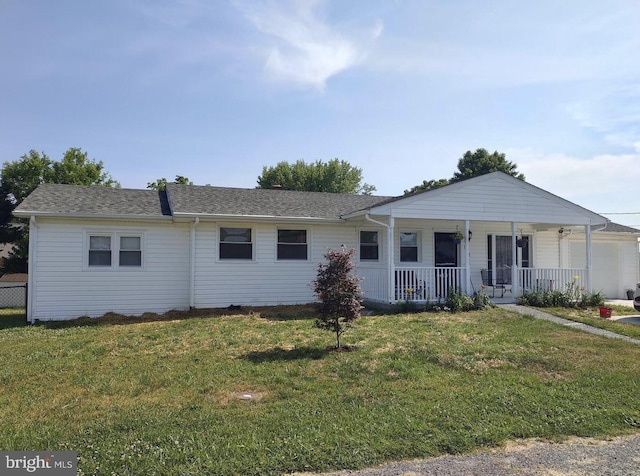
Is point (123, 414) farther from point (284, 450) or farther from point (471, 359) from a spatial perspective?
point (471, 359)

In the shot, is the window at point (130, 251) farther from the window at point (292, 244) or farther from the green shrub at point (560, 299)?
the green shrub at point (560, 299)

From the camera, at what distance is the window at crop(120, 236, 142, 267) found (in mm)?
12984

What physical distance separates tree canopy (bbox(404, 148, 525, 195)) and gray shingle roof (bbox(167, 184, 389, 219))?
73.3 feet

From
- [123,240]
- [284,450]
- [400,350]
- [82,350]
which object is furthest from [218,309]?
[284,450]

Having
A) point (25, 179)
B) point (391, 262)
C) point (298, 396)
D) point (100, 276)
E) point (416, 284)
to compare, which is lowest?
point (298, 396)

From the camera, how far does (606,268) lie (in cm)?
1839

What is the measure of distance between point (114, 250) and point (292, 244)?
529cm

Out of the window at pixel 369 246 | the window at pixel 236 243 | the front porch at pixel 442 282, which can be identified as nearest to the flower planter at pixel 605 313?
the front porch at pixel 442 282

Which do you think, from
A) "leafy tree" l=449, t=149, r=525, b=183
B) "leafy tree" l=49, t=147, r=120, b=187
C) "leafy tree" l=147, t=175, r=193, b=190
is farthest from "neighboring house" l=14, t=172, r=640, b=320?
"leafy tree" l=449, t=149, r=525, b=183

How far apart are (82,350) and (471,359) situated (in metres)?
6.83

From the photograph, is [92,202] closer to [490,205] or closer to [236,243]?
[236,243]

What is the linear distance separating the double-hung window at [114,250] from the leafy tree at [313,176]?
31.4 m

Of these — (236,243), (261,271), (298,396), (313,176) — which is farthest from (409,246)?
(313,176)
